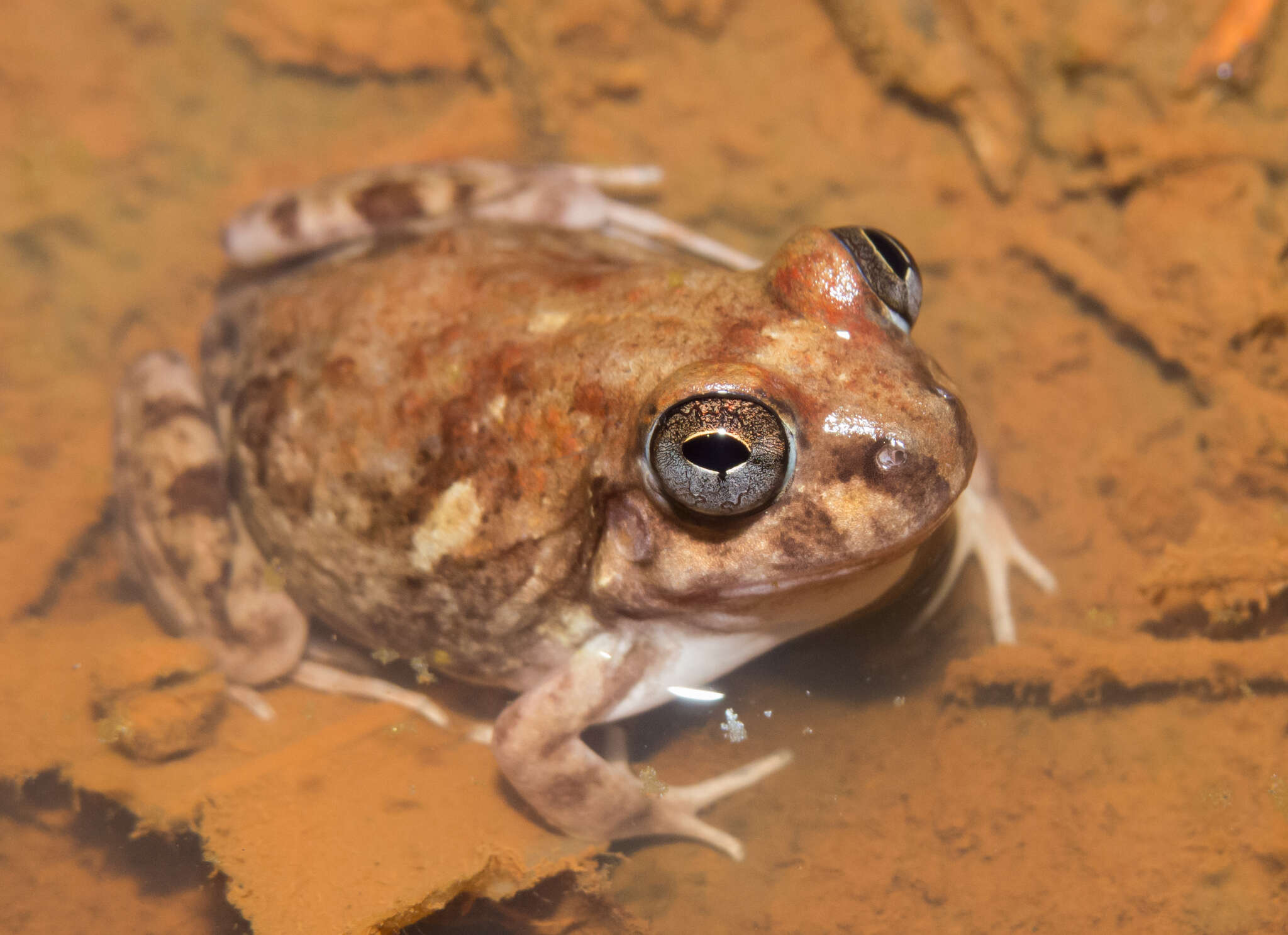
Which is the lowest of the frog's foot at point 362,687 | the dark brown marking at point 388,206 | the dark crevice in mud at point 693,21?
the frog's foot at point 362,687

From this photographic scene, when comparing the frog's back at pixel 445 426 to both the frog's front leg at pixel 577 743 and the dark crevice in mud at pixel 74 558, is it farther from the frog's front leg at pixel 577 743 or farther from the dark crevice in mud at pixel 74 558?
the dark crevice in mud at pixel 74 558

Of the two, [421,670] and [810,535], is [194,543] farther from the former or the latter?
[810,535]

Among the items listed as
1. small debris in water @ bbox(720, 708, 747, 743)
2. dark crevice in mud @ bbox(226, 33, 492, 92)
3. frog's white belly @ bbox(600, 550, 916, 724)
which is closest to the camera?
frog's white belly @ bbox(600, 550, 916, 724)

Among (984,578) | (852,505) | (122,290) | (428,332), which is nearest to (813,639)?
(984,578)

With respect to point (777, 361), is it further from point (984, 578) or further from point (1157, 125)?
point (1157, 125)

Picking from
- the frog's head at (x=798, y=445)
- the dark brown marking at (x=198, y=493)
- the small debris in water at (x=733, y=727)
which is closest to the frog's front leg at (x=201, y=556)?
the dark brown marking at (x=198, y=493)

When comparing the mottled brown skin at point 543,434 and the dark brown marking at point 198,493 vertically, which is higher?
the mottled brown skin at point 543,434

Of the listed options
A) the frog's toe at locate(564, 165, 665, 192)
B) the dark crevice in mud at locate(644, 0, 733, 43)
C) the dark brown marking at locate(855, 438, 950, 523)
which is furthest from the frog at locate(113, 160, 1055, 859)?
the dark crevice in mud at locate(644, 0, 733, 43)

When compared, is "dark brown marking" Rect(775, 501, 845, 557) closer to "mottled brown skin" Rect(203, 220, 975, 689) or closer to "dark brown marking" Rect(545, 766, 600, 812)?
"mottled brown skin" Rect(203, 220, 975, 689)
